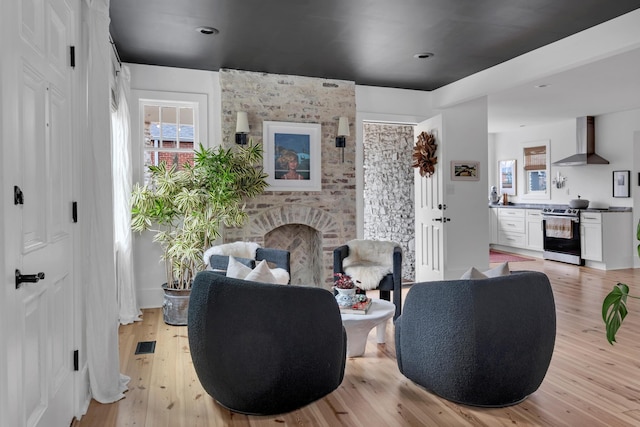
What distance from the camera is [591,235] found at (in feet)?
25.9

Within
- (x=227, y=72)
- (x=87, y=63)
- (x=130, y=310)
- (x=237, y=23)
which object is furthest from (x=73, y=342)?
(x=227, y=72)

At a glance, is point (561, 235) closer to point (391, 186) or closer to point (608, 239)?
point (608, 239)

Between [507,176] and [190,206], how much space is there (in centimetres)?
805

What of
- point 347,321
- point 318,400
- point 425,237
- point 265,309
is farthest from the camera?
point 425,237

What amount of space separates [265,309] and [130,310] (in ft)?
9.38

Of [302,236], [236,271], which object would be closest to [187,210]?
[302,236]

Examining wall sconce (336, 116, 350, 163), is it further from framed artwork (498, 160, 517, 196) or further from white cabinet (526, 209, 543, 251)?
framed artwork (498, 160, 517, 196)

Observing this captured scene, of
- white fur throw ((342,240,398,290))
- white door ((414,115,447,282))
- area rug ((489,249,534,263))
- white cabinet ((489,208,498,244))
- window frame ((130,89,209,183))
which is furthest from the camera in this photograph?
white cabinet ((489,208,498,244))

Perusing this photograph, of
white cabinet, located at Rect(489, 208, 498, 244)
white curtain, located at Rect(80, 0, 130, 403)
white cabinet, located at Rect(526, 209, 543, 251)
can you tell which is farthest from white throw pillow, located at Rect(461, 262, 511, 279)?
white cabinet, located at Rect(489, 208, 498, 244)

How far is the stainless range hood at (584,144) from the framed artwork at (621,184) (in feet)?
1.45

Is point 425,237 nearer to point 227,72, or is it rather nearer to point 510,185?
point 227,72

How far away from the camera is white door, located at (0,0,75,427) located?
1.72 meters

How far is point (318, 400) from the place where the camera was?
2908mm

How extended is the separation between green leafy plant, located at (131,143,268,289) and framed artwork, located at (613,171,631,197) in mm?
6584
